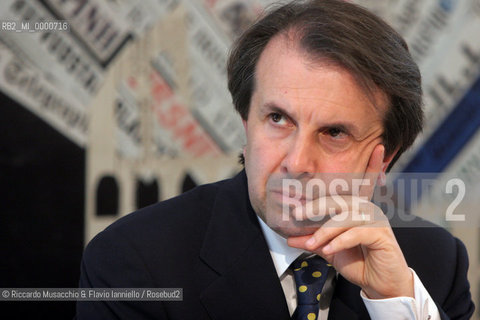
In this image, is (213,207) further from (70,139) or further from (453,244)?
(70,139)

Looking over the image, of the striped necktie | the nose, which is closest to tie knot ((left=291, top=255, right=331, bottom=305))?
the striped necktie

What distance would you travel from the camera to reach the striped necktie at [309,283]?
5.90 ft

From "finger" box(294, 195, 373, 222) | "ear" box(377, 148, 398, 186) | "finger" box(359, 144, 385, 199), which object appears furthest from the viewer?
"ear" box(377, 148, 398, 186)

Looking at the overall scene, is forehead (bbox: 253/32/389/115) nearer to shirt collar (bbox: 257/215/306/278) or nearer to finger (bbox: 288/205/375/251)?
finger (bbox: 288/205/375/251)

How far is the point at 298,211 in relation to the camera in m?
1.63

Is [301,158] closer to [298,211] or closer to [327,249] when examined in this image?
[298,211]

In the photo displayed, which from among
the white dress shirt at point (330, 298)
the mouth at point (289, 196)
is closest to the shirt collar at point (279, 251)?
the white dress shirt at point (330, 298)

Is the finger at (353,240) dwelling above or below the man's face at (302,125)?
below

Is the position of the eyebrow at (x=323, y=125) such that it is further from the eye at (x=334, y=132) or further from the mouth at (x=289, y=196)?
the mouth at (x=289, y=196)

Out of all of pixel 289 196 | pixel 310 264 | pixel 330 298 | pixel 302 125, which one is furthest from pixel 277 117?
pixel 330 298

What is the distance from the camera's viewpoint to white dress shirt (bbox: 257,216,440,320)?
1.75 meters

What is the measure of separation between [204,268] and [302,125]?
0.52 metres

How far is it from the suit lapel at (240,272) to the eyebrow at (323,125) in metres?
0.37

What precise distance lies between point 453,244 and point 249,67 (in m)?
0.93
